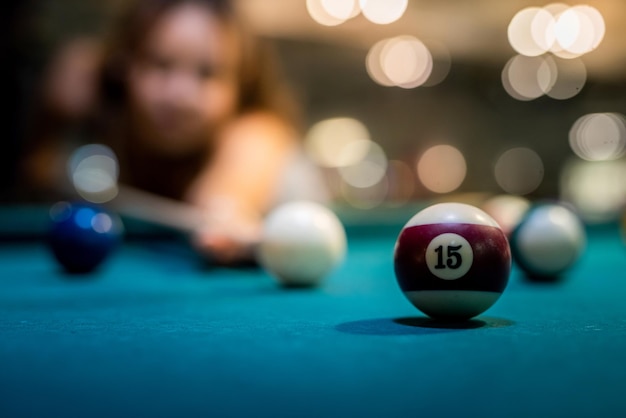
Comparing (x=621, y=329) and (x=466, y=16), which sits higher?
(x=466, y=16)

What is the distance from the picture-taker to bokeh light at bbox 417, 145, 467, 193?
55.2 feet

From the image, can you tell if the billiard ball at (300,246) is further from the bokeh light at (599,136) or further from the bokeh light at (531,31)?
the bokeh light at (599,136)

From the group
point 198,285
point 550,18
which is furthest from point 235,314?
point 550,18

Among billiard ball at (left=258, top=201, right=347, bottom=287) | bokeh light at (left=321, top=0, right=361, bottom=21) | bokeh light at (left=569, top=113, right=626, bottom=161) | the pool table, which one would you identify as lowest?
the pool table

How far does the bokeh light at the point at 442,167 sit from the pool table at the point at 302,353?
560 inches

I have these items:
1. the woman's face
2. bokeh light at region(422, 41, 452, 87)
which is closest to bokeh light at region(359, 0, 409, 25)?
bokeh light at region(422, 41, 452, 87)

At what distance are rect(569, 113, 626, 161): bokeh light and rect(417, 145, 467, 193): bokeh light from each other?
9.72 feet

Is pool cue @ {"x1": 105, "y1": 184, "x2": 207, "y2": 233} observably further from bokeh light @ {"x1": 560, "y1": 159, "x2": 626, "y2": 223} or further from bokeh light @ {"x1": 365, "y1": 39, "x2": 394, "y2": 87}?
bokeh light @ {"x1": 560, "y1": 159, "x2": 626, "y2": 223}

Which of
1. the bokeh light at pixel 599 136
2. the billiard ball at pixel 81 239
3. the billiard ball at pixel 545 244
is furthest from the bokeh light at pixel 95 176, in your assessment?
the bokeh light at pixel 599 136

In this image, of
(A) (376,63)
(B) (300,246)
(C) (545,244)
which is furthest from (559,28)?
(B) (300,246)

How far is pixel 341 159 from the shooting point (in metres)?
16.8

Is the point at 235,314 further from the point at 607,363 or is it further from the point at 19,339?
the point at 607,363

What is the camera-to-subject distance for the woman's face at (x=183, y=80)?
4723 millimetres

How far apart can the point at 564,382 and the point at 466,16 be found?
1110cm
